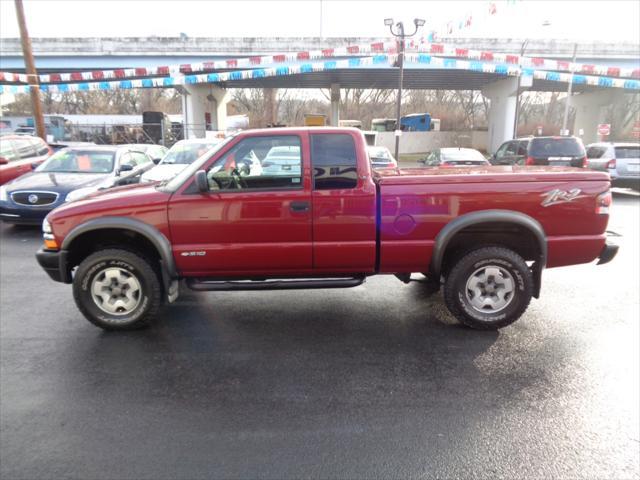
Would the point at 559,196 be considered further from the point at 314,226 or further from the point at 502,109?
the point at 502,109

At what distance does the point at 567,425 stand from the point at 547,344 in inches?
48.4

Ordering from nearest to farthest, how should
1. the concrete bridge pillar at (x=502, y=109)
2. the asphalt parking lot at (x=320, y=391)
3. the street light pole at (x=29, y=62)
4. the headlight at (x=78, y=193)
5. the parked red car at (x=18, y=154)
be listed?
the asphalt parking lot at (x=320, y=391), the headlight at (x=78, y=193), the parked red car at (x=18, y=154), the street light pole at (x=29, y=62), the concrete bridge pillar at (x=502, y=109)

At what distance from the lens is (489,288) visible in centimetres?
418

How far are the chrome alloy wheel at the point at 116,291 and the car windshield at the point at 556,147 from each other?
12020 mm

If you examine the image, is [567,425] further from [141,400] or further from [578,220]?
[141,400]

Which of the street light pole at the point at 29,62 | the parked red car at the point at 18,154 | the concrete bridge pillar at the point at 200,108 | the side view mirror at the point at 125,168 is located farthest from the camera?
the concrete bridge pillar at the point at 200,108

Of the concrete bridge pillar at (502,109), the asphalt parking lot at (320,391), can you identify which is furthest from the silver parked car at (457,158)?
the concrete bridge pillar at (502,109)

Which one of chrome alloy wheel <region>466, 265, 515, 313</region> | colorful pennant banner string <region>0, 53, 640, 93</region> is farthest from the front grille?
colorful pennant banner string <region>0, 53, 640, 93</region>

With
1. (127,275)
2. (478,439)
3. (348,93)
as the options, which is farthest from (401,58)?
(348,93)

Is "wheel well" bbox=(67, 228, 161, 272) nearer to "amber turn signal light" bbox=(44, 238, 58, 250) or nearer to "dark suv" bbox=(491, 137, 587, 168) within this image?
"amber turn signal light" bbox=(44, 238, 58, 250)

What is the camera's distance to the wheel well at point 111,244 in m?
4.18

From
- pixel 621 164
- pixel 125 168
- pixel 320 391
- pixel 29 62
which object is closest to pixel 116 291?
pixel 320 391

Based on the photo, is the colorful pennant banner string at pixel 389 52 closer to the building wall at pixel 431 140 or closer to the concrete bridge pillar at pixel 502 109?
the concrete bridge pillar at pixel 502 109

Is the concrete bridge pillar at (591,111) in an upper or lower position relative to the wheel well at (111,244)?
upper
